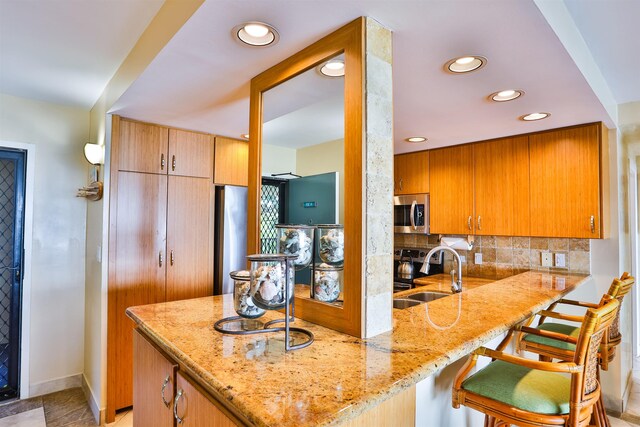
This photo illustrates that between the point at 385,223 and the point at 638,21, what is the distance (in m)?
1.79

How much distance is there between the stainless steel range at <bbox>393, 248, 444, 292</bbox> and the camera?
356cm

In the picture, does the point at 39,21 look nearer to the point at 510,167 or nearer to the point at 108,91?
the point at 108,91

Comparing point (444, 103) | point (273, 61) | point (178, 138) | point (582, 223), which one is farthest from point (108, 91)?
point (582, 223)

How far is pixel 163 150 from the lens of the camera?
9.34ft

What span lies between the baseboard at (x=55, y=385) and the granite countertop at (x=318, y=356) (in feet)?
6.85

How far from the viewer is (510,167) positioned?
3.09m

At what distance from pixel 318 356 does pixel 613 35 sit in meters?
2.30

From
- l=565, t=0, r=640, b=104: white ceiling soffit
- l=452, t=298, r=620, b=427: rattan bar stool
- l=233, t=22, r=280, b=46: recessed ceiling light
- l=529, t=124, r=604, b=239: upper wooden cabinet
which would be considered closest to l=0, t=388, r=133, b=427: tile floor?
l=452, t=298, r=620, b=427: rattan bar stool

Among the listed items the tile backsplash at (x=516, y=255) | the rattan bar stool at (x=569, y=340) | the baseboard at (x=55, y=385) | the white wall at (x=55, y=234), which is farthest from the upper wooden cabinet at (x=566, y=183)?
the baseboard at (x=55, y=385)

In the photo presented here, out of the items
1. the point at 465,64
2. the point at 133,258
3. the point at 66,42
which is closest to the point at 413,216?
the point at 465,64

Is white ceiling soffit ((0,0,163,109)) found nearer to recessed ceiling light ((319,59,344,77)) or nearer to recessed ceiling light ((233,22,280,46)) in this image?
recessed ceiling light ((233,22,280,46))

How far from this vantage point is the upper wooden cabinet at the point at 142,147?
8.70ft

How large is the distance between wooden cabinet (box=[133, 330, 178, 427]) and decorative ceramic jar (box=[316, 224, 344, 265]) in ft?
2.29

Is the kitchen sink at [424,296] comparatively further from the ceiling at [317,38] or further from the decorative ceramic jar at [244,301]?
the decorative ceramic jar at [244,301]
